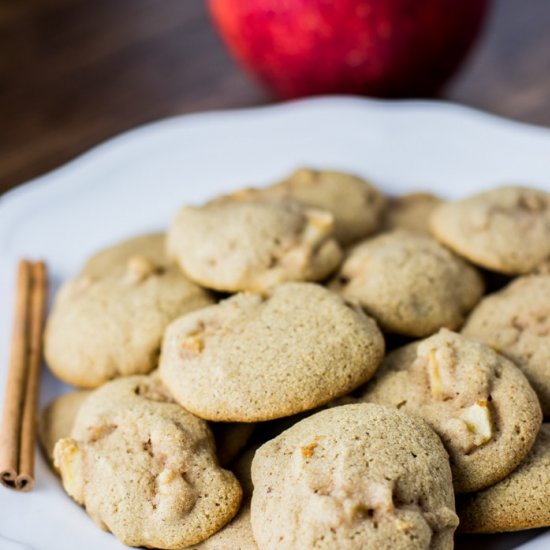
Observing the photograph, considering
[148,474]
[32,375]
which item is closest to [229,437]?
[148,474]

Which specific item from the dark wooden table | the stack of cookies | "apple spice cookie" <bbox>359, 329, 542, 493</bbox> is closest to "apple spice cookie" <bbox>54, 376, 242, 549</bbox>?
the stack of cookies

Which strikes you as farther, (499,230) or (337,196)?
(337,196)

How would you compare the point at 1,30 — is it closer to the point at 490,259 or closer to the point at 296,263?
the point at 296,263

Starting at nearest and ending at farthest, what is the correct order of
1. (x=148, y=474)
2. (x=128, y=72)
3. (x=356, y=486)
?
(x=356, y=486) → (x=148, y=474) → (x=128, y=72)

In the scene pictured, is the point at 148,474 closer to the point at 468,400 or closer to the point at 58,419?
the point at 58,419

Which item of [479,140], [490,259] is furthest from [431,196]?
[490,259]

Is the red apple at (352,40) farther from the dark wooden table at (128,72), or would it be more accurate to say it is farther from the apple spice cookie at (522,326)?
the apple spice cookie at (522,326)

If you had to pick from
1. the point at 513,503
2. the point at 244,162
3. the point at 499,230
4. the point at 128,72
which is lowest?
the point at 513,503
